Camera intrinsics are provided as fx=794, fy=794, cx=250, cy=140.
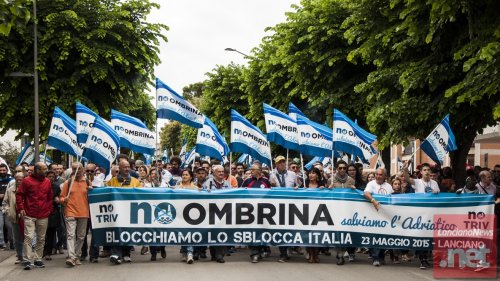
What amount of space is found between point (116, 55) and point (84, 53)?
3.43 ft

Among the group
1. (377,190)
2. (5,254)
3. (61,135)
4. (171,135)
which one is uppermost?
(171,135)

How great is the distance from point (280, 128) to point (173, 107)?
2.31 meters

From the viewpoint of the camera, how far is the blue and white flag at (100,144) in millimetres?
14055

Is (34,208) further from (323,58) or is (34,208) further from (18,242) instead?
(323,58)

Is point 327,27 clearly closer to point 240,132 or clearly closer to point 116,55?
point 116,55

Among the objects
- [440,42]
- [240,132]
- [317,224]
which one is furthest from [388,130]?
[317,224]

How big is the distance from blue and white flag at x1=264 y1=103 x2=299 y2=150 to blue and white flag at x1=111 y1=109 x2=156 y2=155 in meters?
2.51

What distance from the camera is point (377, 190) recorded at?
46.1 feet

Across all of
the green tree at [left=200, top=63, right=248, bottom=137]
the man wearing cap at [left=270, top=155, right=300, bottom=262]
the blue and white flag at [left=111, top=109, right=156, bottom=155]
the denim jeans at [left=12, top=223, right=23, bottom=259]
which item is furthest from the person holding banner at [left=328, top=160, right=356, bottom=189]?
the green tree at [left=200, top=63, right=248, bottom=137]

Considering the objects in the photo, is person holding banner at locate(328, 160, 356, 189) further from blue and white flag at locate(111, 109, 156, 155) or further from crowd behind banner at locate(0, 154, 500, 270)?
blue and white flag at locate(111, 109, 156, 155)

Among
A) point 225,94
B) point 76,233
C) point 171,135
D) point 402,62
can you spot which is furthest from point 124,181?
point 171,135

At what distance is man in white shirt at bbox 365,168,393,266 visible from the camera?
13.7 meters

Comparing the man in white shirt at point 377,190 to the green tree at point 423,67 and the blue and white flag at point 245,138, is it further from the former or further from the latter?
the blue and white flag at point 245,138

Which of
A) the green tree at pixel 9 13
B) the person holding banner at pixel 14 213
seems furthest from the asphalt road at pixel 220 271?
the green tree at pixel 9 13
